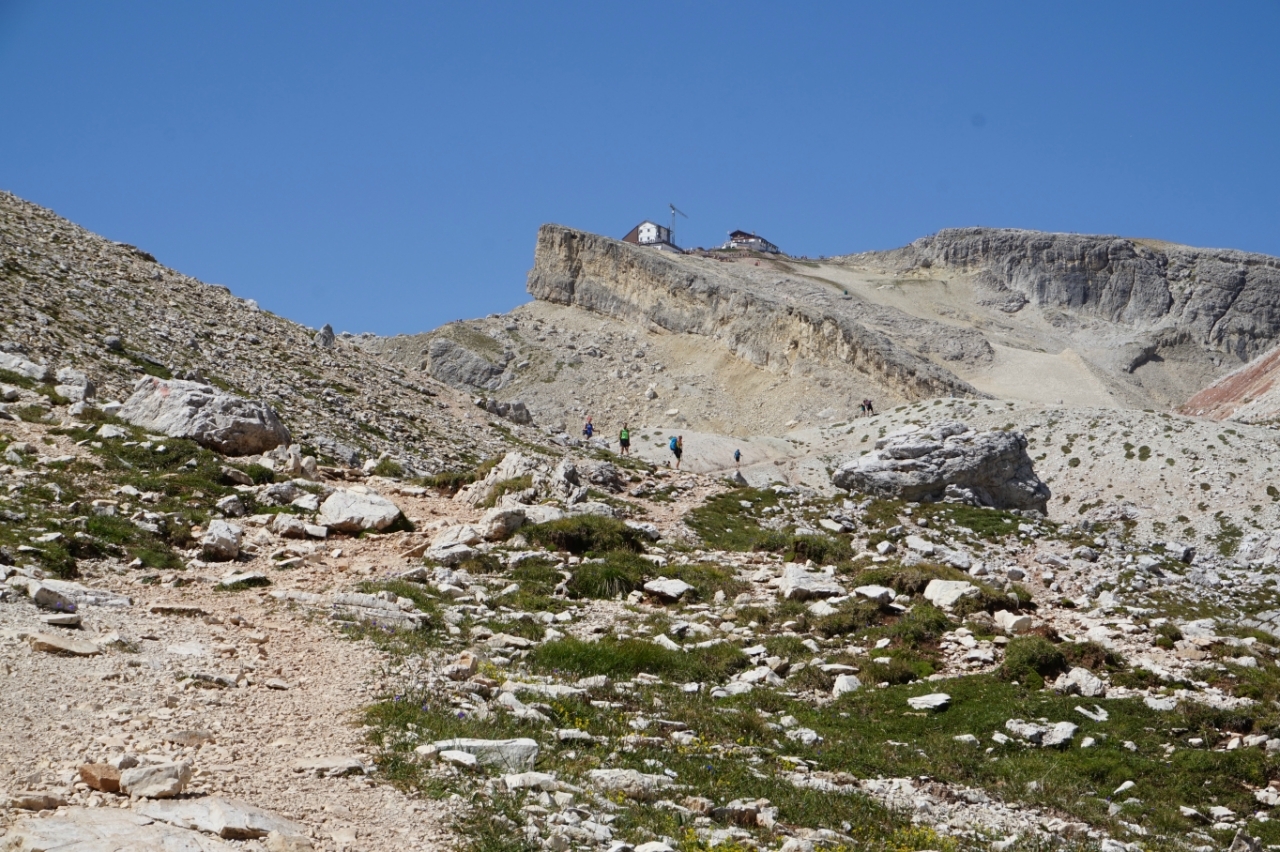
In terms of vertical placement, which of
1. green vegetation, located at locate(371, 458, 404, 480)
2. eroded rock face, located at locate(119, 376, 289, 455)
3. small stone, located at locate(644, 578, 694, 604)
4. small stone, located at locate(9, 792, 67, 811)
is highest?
eroded rock face, located at locate(119, 376, 289, 455)

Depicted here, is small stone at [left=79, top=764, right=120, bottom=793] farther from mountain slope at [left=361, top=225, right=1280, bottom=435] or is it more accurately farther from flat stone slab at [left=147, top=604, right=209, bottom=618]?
mountain slope at [left=361, top=225, right=1280, bottom=435]

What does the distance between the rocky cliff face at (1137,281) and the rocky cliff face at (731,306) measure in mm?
28225

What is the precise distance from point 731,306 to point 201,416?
69.6 m

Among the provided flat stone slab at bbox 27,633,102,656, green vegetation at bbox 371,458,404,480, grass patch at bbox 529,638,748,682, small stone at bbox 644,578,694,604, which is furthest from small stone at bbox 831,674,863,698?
green vegetation at bbox 371,458,404,480

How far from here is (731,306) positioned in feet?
300

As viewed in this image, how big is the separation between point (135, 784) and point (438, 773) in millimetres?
2350

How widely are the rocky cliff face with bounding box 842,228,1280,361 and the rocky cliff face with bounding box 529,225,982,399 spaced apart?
2823 cm

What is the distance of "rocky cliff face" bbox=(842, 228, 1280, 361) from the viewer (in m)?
122

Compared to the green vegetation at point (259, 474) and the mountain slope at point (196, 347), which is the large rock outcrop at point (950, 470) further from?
the green vegetation at point (259, 474)

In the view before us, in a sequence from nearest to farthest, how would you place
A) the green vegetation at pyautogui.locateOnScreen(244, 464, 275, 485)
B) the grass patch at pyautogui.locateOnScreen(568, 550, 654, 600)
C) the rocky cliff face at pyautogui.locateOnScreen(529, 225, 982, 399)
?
the grass patch at pyautogui.locateOnScreen(568, 550, 654, 600) < the green vegetation at pyautogui.locateOnScreen(244, 464, 275, 485) < the rocky cliff face at pyautogui.locateOnScreen(529, 225, 982, 399)

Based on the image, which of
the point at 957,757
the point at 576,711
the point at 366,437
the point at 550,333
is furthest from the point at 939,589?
the point at 550,333

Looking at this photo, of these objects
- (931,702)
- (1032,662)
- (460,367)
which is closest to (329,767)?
(931,702)

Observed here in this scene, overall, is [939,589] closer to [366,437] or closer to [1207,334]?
[366,437]

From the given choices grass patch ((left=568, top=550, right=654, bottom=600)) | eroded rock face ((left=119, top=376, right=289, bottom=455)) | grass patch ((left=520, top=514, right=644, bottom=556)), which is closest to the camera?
grass patch ((left=568, top=550, right=654, bottom=600))
